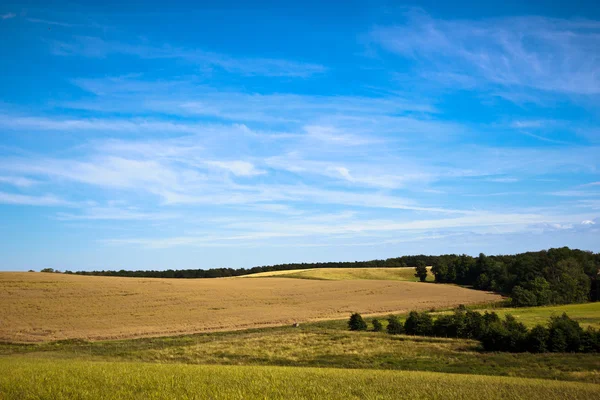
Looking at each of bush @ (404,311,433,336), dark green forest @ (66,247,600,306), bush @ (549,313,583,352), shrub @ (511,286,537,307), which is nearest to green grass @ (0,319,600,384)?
bush @ (549,313,583,352)

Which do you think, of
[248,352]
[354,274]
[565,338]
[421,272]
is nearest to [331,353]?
[248,352]

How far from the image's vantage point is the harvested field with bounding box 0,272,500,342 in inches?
1829

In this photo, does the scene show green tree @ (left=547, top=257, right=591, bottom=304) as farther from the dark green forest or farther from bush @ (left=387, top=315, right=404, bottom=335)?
bush @ (left=387, top=315, right=404, bottom=335)

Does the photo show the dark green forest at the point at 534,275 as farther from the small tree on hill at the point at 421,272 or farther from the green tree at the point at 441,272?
the small tree on hill at the point at 421,272

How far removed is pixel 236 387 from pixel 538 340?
89.7 feet

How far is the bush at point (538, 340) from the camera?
33.2 m

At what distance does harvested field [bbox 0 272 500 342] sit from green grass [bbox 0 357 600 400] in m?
28.7

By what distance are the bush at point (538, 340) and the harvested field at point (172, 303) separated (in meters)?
27.7

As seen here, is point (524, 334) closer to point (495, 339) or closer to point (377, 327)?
point (495, 339)

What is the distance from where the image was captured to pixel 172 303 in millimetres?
64625

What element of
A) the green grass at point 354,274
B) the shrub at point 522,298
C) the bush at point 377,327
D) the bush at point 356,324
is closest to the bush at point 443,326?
the bush at point 377,327

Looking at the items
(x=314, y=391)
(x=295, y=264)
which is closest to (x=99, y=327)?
(x=314, y=391)

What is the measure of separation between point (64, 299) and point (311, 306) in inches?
1311

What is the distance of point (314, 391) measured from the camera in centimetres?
1416
